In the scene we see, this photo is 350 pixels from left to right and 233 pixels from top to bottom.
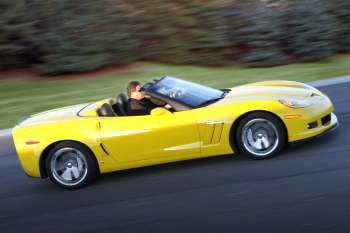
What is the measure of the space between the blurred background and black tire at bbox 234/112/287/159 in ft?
24.3

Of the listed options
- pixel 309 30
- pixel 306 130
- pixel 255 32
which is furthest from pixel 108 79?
pixel 306 130

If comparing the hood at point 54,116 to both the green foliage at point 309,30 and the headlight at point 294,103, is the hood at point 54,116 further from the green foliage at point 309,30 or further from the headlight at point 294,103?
the green foliage at point 309,30

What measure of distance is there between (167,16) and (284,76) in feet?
14.4

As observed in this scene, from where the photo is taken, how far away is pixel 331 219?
575cm

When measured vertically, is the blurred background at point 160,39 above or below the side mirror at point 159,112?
above

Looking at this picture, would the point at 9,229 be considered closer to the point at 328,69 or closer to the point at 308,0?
the point at 328,69

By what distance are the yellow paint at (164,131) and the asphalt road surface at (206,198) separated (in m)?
0.27

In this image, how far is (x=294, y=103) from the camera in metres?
7.79

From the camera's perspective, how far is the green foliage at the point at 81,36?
632 inches

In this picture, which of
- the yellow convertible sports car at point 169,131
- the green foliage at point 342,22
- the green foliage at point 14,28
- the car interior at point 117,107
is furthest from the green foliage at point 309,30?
the car interior at point 117,107

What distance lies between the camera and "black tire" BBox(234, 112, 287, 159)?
7.70 metres

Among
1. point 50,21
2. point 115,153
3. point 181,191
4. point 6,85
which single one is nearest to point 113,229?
point 181,191

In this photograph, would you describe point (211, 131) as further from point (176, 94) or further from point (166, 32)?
point (166, 32)

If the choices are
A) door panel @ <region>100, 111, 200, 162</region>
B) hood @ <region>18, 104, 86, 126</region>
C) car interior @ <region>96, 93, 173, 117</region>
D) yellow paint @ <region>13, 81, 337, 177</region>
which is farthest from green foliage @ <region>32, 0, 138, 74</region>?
door panel @ <region>100, 111, 200, 162</region>
